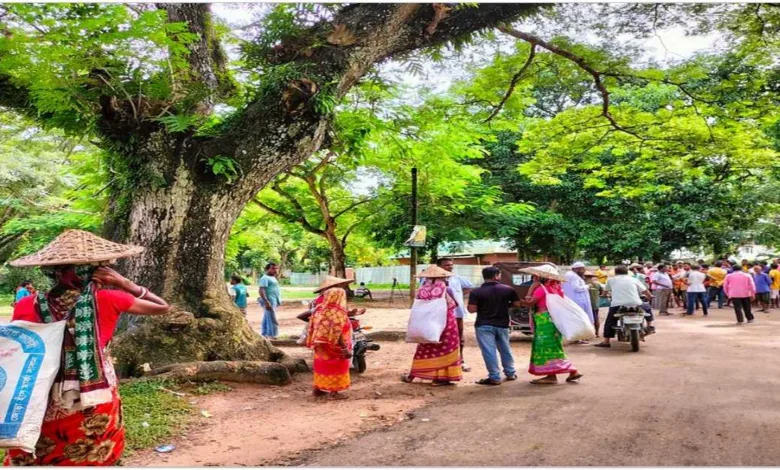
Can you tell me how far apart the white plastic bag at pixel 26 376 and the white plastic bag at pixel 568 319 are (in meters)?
5.65

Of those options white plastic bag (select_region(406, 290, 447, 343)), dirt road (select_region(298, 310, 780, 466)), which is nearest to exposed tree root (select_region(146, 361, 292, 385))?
white plastic bag (select_region(406, 290, 447, 343))

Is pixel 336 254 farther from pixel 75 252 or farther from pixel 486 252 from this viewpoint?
pixel 75 252

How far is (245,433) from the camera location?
5.20 m

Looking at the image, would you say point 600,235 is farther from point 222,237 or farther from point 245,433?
point 245,433

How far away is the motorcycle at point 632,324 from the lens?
985 cm

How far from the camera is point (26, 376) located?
2918 mm

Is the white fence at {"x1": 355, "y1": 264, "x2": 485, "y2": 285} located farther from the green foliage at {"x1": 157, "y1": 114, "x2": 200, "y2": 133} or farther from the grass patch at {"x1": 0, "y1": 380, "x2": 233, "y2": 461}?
the grass patch at {"x1": 0, "y1": 380, "x2": 233, "y2": 461}

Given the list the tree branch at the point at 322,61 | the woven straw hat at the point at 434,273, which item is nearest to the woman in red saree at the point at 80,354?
the tree branch at the point at 322,61

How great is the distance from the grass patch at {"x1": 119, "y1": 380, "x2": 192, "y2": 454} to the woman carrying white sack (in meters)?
4.27

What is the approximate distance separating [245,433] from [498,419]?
2.40 meters

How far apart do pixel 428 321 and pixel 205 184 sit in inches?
136

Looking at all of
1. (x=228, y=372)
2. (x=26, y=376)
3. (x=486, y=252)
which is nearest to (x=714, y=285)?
(x=228, y=372)

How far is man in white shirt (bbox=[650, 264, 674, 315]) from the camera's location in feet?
53.6

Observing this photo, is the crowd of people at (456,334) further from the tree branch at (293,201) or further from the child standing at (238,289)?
the tree branch at (293,201)
